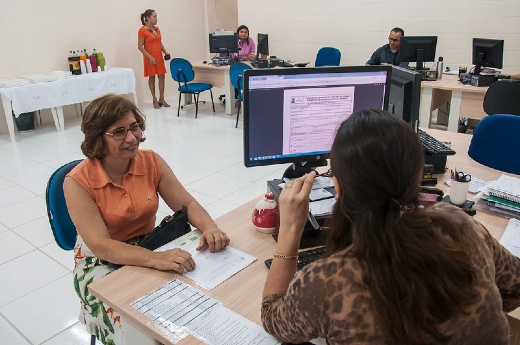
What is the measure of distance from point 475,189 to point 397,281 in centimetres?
128

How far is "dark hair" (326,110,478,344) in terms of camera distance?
31.1 inches

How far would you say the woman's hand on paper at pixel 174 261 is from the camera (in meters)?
1.33

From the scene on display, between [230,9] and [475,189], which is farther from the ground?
[230,9]

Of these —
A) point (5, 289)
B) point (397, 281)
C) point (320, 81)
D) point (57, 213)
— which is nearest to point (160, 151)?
point (5, 289)

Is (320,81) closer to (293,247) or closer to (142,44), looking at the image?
(293,247)

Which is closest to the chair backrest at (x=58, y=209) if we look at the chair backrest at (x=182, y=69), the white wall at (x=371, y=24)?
the chair backrest at (x=182, y=69)

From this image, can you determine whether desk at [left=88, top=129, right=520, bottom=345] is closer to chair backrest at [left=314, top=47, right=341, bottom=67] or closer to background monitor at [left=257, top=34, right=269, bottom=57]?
chair backrest at [left=314, top=47, right=341, bottom=67]

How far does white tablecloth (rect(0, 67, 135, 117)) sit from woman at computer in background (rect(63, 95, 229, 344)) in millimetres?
4131

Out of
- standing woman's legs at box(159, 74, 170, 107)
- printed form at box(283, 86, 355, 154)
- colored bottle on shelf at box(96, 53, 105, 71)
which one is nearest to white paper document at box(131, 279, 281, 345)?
printed form at box(283, 86, 355, 154)

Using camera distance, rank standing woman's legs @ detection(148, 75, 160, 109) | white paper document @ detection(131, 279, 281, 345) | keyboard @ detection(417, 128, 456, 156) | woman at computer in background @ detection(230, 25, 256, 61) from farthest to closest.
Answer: standing woman's legs @ detection(148, 75, 160, 109) < woman at computer in background @ detection(230, 25, 256, 61) < keyboard @ detection(417, 128, 456, 156) < white paper document @ detection(131, 279, 281, 345)

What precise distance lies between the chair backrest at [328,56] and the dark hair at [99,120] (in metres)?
5.20

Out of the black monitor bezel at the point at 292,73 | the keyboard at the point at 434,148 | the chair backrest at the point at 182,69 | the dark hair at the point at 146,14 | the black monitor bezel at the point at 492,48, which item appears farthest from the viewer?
the dark hair at the point at 146,14

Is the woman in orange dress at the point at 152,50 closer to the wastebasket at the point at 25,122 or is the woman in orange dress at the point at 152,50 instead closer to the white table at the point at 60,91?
the white table at the point at 60,91

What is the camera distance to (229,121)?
636cm
